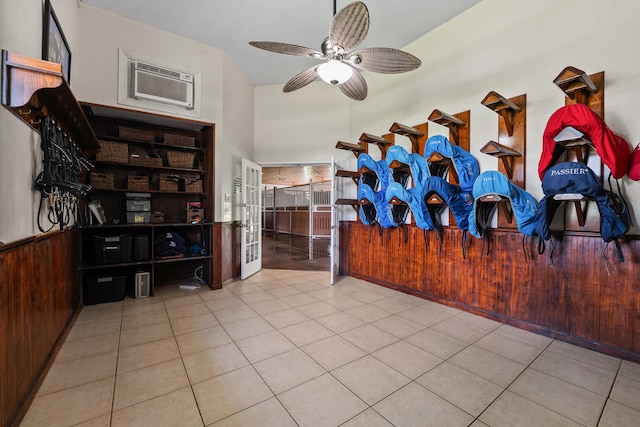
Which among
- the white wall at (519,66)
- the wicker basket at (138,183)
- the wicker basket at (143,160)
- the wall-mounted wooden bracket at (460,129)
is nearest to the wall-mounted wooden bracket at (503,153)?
the white wall at (519,66)

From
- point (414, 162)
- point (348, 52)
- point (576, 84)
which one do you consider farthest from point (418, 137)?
point (348, 52)

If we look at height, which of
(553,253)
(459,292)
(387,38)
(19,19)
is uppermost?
(387,38)

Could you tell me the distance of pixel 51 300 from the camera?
2195 mm

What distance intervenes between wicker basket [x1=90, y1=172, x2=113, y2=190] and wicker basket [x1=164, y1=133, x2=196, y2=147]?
91 centimetres

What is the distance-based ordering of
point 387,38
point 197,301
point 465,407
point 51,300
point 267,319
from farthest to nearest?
point 387,38 < point 197,301 < point 267,319 < point 51,300 < point 465,407

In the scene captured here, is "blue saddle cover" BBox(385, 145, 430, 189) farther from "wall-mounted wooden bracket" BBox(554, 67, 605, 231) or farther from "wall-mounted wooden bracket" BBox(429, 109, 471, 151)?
"wall-mounted wooden bracket" BBox(554, 67, 605, 231)

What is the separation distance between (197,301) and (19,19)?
308 cm

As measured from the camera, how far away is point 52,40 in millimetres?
2219

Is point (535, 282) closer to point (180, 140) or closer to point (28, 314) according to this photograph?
point (28, 314)

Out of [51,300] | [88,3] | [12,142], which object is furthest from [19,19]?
[88,3]

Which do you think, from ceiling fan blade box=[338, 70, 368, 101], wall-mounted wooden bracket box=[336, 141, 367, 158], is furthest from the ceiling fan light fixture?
wall-mounted wooden bracket box=[336, 141, 367, 158]

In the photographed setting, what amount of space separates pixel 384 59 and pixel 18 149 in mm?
2745

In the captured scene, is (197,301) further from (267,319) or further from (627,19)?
(627,19)

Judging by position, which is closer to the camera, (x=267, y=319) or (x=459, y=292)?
(x=267, y=319)
